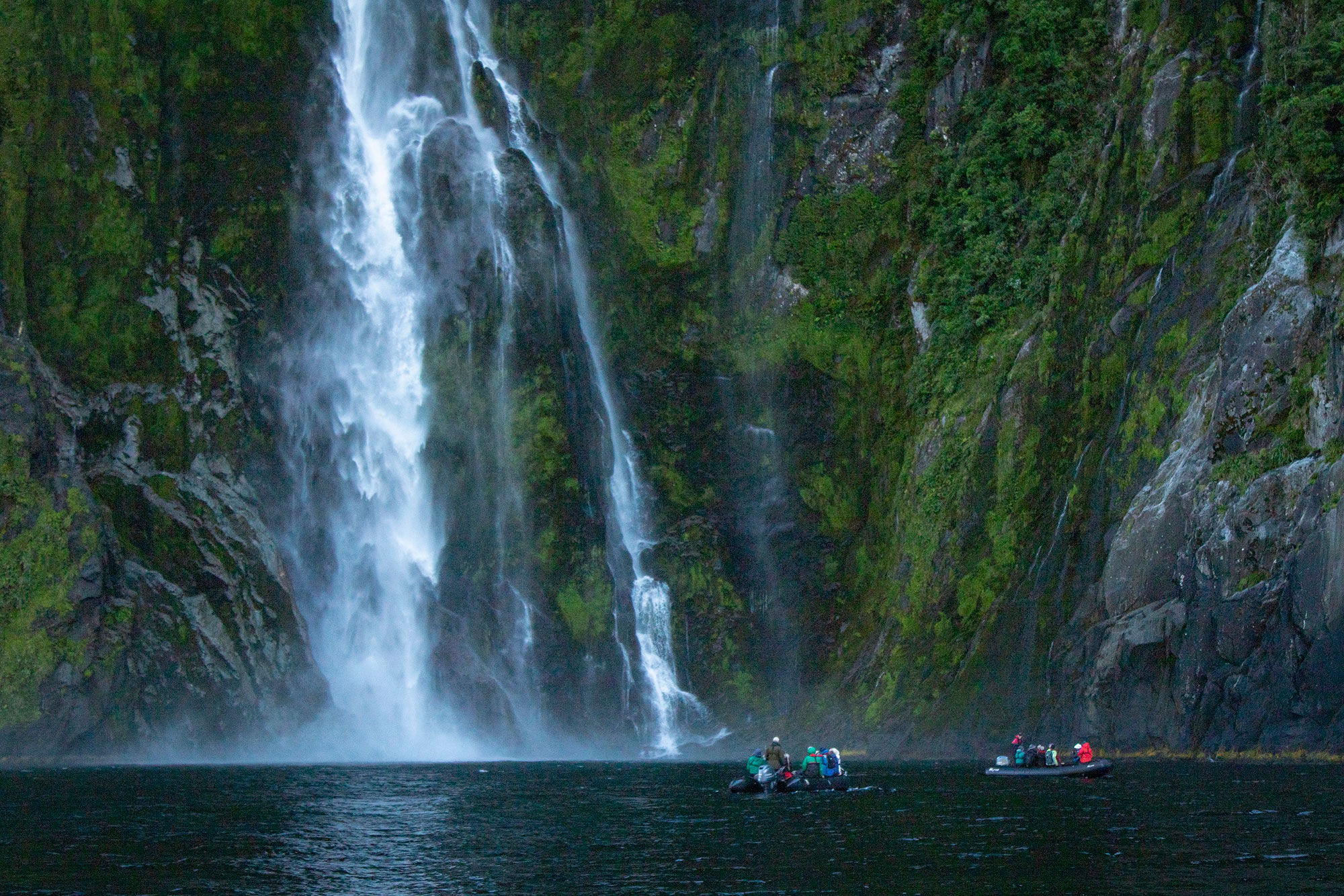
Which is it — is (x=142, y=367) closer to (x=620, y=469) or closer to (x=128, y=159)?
(x=128, y=159)

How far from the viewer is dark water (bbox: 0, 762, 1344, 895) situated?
66.6ft

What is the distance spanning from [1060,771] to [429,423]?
30294 millimetres

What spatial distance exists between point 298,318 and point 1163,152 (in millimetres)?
33569

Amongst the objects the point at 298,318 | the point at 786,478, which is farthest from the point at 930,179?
the point at 298,318

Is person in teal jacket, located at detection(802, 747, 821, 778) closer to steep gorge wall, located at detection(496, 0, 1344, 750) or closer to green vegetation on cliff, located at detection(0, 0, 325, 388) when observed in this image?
steep gorge wall, located at detection(496, 0, 1344, 750)

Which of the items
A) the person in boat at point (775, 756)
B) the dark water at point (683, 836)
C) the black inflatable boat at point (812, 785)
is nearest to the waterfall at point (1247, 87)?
the dark water at point (683, 836)

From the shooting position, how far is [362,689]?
2167 inches

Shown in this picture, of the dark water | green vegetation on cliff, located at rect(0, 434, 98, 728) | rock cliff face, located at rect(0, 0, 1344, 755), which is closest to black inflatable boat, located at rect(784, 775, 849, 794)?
the dark water

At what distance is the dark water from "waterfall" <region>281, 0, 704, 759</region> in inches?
612

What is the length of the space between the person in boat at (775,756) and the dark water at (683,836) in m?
0.96

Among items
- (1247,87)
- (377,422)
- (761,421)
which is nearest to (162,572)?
(377,422)

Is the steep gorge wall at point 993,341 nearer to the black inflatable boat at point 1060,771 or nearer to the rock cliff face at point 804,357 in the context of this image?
the rock cliff face at point 804,357

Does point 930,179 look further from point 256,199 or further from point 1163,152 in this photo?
point 256,199

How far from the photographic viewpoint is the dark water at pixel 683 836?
66.6 feet
